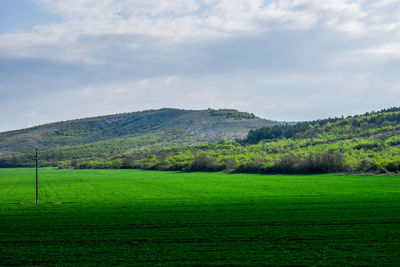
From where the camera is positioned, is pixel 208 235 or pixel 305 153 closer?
pixel 208 235

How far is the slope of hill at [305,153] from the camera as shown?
248ft

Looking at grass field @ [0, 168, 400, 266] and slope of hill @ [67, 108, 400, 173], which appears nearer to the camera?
grass field @ [0, 168, 400, 266]

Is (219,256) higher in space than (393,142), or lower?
lower

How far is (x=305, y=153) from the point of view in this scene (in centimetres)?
9119

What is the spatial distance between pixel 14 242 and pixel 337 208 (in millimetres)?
18978

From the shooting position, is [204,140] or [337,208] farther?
[204,140]

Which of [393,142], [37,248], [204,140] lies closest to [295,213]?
[37,248]

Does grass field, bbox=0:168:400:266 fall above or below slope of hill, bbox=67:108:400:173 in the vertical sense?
below

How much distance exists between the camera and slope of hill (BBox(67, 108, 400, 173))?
75688 mm

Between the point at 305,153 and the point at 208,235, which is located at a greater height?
the point at 305,153

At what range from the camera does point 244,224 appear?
21.9 meters

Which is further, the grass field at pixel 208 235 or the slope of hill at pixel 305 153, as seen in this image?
the slope of hill at pixel 305 153

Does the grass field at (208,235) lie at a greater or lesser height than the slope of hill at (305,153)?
lesser

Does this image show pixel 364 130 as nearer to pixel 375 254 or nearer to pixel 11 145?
pixel 375 254
